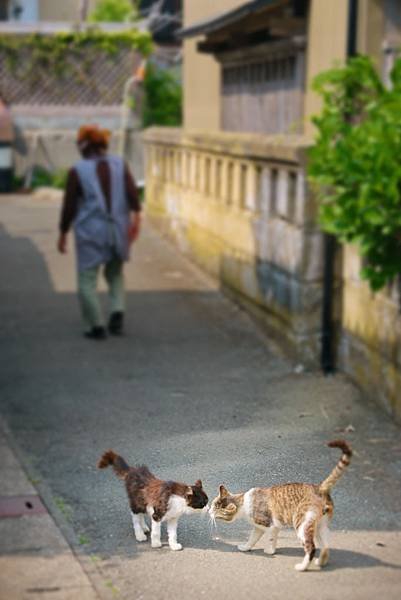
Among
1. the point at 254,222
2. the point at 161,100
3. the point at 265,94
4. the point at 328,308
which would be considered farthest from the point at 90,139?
the point at 161,100

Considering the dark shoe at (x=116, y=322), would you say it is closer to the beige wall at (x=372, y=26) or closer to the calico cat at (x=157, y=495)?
the beige wall at (x=372, y=26)

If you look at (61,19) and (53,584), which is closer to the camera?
(53,584)

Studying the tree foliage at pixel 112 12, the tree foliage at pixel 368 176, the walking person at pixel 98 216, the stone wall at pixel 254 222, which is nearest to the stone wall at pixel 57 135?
the tree foliage at pixel 112 12

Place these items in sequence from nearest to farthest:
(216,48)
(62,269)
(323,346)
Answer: (323,346) < (62,269) < (216,48)

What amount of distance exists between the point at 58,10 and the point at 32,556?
28157mm

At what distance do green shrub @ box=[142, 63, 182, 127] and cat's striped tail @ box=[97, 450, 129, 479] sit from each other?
18966 millimetres

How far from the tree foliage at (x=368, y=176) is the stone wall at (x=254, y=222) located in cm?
92

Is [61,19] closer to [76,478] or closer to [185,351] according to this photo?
[185,351]

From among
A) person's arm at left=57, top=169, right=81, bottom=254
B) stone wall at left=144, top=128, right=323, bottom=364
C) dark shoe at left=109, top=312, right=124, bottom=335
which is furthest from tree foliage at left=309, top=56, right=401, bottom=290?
dark shoe at left=109, top=312, right=124, bottom=335

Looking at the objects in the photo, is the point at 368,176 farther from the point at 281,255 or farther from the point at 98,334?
the point at 98,334

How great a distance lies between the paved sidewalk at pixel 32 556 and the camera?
358 cm

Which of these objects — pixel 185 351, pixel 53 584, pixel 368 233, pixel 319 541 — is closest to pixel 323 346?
pixel 185 351

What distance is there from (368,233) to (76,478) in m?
2.47

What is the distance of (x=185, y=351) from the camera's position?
8594mm
